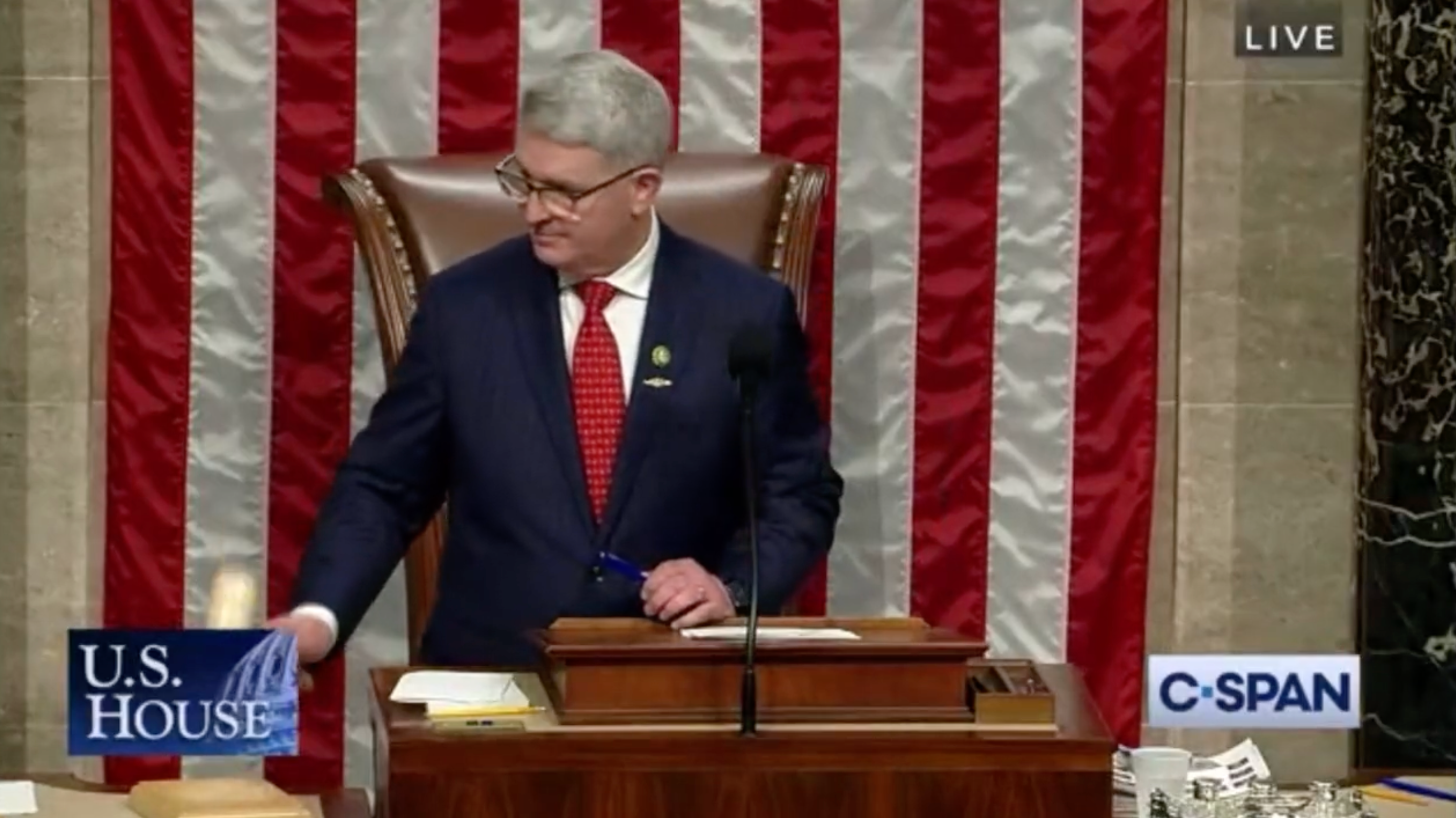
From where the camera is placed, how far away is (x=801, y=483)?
12.7 feet

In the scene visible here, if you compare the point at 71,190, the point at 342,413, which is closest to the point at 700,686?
the point at 342,413

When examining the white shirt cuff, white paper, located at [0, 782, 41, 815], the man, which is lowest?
white paper, located at [0, 782, 41, 815]

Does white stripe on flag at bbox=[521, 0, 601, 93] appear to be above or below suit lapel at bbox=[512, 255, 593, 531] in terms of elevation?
above

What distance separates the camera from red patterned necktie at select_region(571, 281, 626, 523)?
148 inches

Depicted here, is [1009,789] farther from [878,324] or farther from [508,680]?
[878,324]

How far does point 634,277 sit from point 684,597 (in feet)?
2.84

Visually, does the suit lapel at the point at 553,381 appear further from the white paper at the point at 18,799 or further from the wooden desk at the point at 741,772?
the wooden desk at the point at 741,772

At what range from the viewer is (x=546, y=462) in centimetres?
373

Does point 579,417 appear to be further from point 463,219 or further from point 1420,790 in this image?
point 1420,790

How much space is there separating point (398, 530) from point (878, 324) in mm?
1292

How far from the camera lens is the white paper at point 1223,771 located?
2994 mm

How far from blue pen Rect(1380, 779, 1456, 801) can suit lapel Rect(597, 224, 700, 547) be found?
1.14 metres

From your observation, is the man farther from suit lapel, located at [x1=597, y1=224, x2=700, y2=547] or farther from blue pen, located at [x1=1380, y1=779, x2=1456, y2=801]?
blue pen, located at [x1=1380, y1=779, x2=1456, y2=801]

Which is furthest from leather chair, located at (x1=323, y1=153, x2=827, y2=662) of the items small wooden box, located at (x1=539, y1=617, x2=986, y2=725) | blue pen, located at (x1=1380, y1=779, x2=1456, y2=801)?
small wooden box, located at (x1=539, y1=617, x2=986, y2=725)
